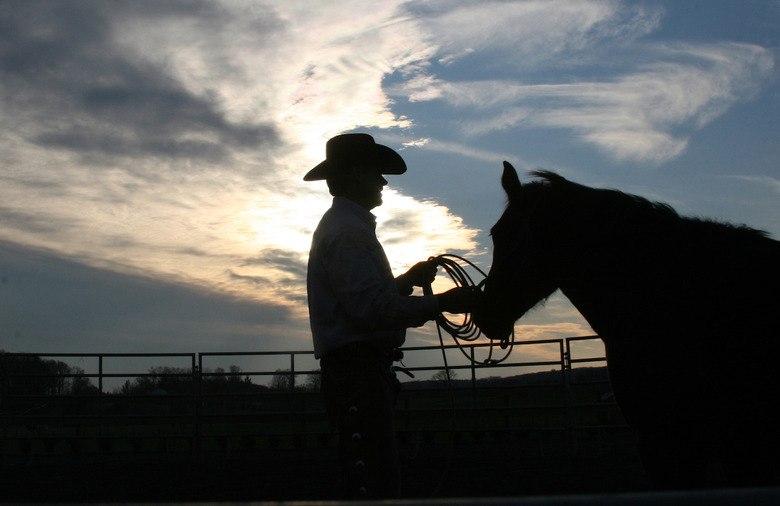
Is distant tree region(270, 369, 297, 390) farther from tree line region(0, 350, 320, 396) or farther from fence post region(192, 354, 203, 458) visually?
fence post region(192, 354, 203, 458)

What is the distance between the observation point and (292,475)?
678cm

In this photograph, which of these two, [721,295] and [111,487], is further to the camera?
[111,487]

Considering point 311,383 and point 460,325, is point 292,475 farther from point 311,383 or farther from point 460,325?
point 460,325

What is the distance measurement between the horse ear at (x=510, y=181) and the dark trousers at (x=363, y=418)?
2.75ft

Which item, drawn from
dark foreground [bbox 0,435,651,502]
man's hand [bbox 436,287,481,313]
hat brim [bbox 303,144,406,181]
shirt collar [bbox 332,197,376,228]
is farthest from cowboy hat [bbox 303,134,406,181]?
dark foreground [bbox 0,435,651,502]

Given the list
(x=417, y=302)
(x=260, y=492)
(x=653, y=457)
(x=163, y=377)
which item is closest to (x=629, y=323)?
(x=653, y=457)

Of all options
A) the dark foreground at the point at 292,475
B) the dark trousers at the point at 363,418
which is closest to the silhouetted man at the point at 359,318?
the dark trousers at the point at 363,418

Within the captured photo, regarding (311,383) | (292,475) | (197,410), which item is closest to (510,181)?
(292,475)

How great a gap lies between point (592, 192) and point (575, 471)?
4913 mm

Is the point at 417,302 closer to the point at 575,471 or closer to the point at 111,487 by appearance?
the point at 575,471

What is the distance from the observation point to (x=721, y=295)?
2.01 m

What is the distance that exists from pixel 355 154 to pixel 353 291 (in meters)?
0.66

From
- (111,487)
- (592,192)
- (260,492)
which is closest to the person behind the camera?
(592,192)

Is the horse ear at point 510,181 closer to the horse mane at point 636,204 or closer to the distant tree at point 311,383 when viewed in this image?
the horse mane at point 636,204
